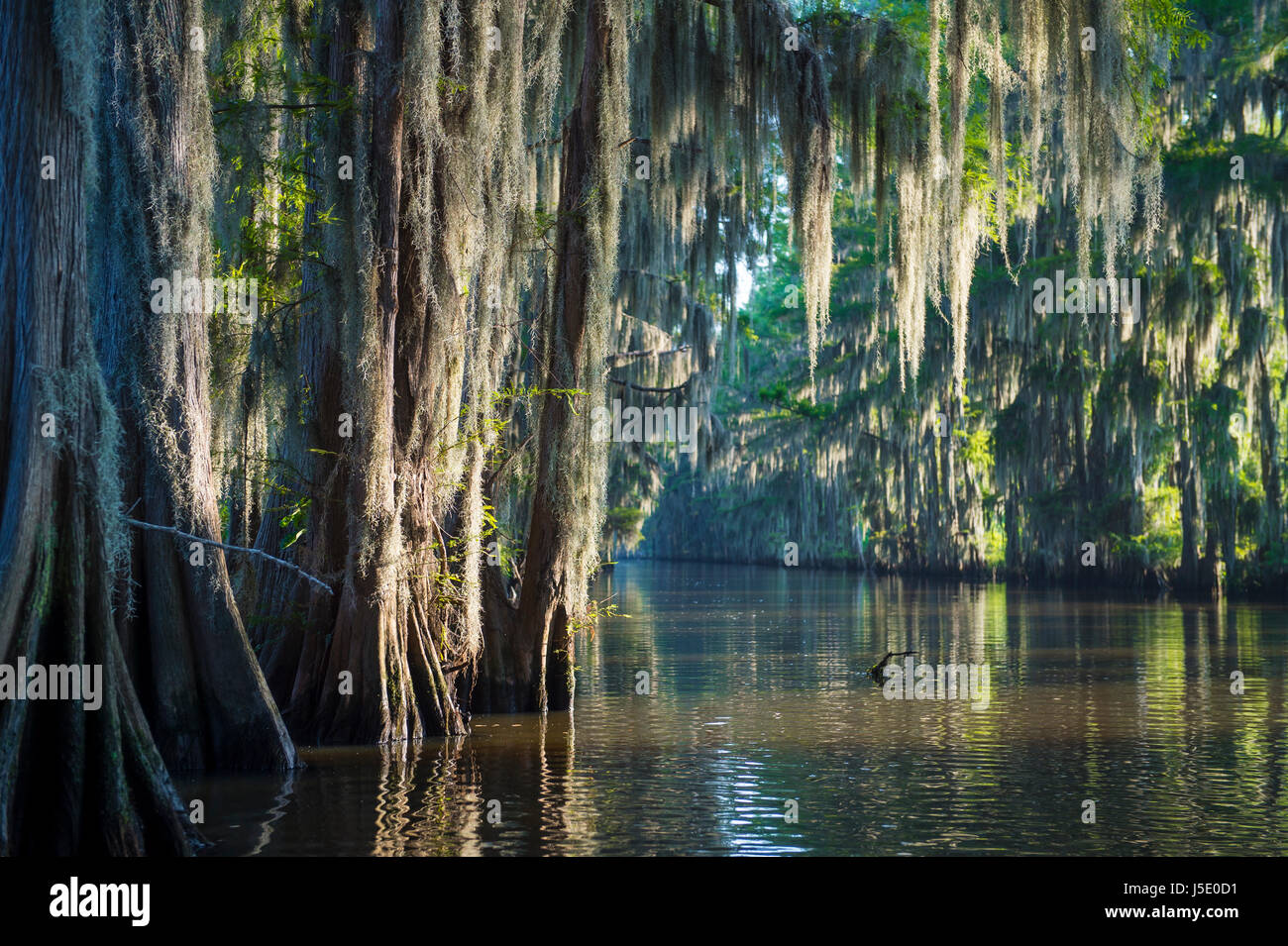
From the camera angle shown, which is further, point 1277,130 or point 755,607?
point 755,607

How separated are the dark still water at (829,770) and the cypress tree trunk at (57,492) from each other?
999 millimetres

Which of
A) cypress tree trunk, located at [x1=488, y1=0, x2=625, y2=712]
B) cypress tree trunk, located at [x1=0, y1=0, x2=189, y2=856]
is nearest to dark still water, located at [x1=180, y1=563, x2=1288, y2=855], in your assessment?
cypress tree trunk, located at [x1=488, y1=0, x2=625, y2=712]

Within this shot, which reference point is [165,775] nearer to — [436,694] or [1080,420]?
[436,694]

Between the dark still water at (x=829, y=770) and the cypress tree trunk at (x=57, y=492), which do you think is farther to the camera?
the dark still water at (x=829, y=770)

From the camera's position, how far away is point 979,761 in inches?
388

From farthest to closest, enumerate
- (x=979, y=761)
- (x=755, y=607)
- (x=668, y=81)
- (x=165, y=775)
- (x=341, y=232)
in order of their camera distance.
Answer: (x=755, y=607)
(x=668, y=81)
(x=341, y=232)
(x=979, y=761)
(x=165, y=775)

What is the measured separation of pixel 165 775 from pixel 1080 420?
2940cm

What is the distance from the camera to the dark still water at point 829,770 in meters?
7.45

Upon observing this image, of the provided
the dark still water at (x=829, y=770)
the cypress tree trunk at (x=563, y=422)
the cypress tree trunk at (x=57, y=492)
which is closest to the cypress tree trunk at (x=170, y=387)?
the dark still water at (x=829, y=770)

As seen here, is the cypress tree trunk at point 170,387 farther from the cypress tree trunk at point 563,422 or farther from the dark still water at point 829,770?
the cypress tree trunk at point 563,422

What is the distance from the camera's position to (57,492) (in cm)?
671

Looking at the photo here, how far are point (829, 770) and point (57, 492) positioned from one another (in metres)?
5.51

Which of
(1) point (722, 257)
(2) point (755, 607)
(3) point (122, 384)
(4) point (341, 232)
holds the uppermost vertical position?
(1) point (722, 257)
